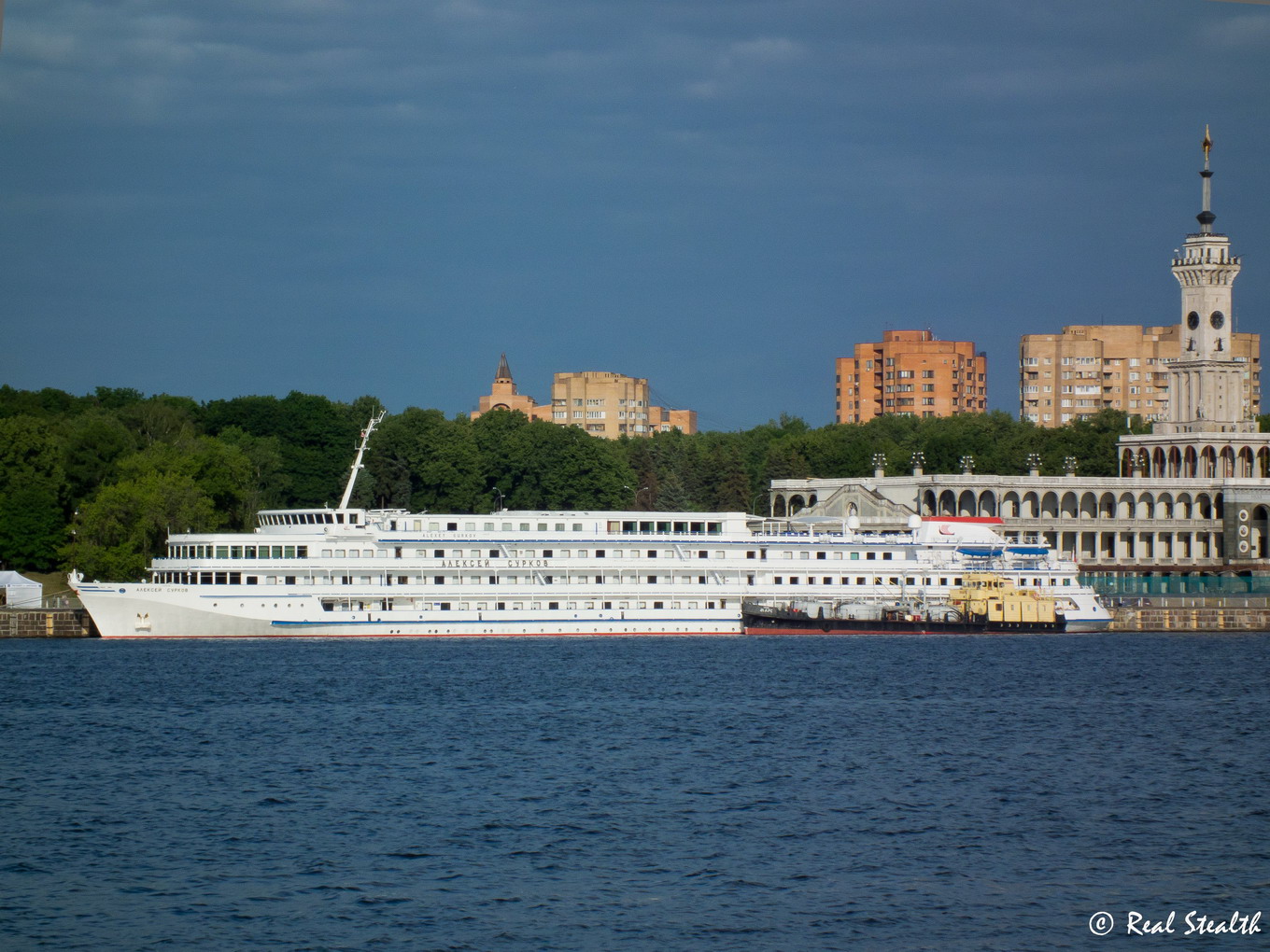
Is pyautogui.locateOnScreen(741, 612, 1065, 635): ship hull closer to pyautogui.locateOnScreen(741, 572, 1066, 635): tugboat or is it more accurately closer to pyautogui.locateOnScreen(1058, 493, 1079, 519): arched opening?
pyautogui.locateOnScreen(741, 572, 1066, 635): tugboat

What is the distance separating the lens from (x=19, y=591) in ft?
234

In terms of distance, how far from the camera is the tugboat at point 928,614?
67625 millimetres

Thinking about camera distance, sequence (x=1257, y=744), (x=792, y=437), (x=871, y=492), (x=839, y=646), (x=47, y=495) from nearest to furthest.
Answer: (x=1257, y=744) < (x=839, y=646) < (x=47, y=495) < (x=871, y=492) < (x=792, y=437)

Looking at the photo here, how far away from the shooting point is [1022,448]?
122 metres

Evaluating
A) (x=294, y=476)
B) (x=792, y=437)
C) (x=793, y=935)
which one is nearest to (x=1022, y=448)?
(x=792, y=437)

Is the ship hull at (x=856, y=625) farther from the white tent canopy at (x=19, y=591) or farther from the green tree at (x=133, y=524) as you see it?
the white tent canopy at (x=19, y=591)

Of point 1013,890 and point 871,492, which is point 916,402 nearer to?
point 871,492

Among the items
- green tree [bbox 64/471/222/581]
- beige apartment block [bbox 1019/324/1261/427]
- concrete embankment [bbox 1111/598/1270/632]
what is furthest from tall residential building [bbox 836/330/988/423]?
green tree [bbox 64/471/222/581]

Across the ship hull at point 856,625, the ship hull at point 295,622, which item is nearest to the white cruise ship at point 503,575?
the ship hull at point 295,622

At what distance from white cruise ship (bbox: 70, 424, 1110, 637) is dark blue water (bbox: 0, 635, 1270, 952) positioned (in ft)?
23.7

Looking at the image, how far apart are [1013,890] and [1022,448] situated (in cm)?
9902

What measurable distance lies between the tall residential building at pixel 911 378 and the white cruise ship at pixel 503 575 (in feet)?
354

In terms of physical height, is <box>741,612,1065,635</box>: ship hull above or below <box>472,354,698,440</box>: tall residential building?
below

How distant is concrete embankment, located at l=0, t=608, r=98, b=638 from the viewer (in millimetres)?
67250
